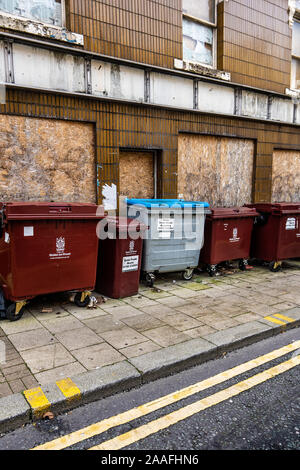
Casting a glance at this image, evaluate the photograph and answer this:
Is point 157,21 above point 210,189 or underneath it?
above

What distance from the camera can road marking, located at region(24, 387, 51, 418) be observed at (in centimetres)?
301

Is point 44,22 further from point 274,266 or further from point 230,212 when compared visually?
point 274,266

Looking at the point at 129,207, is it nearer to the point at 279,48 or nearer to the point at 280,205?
the point at 280,205

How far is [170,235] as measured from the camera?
6.65m

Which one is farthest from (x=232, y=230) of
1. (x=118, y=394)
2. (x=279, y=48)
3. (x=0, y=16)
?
(x=279, y=48)

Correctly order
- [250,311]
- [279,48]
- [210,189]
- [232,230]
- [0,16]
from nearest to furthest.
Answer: [250,311], [0,16], [232,230], [210,189], [279,48]

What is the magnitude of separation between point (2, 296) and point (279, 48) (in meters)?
10.6

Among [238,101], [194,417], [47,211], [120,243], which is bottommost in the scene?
[194,417]

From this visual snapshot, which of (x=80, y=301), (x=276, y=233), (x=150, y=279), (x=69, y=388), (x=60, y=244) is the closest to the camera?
(x=69, y=388)

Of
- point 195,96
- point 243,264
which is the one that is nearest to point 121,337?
point 243,264

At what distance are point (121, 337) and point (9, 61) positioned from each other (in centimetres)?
532

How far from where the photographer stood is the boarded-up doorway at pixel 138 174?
8352 mm

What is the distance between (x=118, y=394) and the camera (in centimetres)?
342

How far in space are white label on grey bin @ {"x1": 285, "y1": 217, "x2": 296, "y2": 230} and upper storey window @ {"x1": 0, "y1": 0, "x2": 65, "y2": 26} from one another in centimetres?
631
